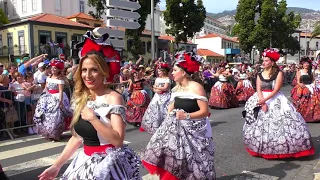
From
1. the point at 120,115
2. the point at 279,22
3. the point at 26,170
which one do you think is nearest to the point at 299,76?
the point at 26,170

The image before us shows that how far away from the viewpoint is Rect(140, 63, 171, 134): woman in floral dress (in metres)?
8.04

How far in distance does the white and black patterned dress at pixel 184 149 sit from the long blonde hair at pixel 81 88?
5.85 ft

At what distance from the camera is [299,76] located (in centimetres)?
949

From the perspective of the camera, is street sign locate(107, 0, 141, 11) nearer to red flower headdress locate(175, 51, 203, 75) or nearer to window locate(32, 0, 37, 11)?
red flower headdress locate(175, 51, 203, 75)

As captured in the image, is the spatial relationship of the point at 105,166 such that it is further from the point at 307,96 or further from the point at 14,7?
the point at 14,7

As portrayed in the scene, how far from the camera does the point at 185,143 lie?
417 centimetres

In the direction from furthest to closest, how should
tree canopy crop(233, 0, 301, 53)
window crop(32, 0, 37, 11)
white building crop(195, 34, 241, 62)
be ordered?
1. white building crop(195, 34, 241, 62)
2. window crop(32, 0, 37, 11)
3. tree canopy crop(233, 0, 301, 53)

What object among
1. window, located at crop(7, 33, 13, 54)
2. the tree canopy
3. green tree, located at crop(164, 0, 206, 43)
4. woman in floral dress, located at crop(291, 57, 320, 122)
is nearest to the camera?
woman in floral dress, located at crop(291, 57, 320, 122)

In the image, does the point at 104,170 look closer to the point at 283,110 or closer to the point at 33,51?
the point at 283,110

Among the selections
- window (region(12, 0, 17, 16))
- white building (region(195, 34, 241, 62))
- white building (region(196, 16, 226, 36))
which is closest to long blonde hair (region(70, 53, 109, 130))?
window (region(12, 0, 17, 16))

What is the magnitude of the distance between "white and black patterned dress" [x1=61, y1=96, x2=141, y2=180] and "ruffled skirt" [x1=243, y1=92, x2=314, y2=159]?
11.9ft

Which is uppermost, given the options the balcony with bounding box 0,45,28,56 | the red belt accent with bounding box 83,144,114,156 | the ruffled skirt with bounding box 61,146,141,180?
the balcony with bounding box 0,45,28,56

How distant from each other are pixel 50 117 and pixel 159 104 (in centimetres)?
257

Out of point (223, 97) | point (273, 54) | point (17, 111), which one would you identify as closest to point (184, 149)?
point (273, 54)
